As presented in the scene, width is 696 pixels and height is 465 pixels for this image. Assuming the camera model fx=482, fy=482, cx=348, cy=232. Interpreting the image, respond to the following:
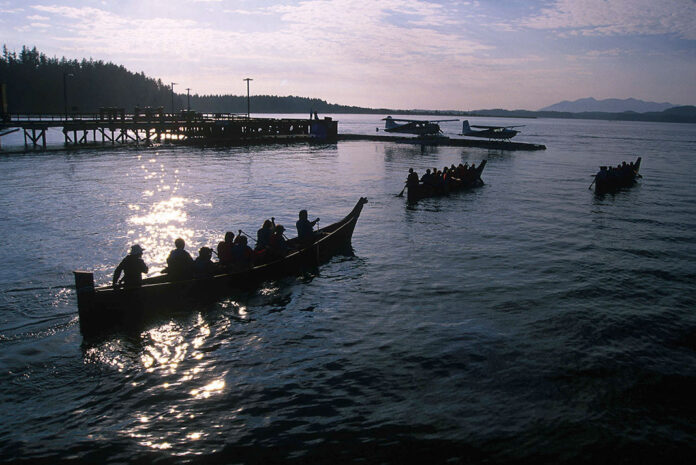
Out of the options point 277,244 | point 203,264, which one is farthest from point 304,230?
point 203,264

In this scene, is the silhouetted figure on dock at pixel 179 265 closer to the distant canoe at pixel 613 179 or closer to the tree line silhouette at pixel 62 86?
the distant canoe at pixel 613 179

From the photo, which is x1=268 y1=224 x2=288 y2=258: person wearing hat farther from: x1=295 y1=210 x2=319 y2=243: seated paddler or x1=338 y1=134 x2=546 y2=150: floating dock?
x1=338 y1=134 x2=546 y2=150: floating dock

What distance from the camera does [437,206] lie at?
1249 inches

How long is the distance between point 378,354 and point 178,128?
7581 centimetres

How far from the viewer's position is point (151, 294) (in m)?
12.7

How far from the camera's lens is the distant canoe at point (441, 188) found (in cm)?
3238

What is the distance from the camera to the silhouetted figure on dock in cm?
1327

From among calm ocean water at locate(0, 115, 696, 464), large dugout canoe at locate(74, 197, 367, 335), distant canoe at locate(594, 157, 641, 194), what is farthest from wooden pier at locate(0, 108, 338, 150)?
large dugout canoe at locate(74, 197, 367, 335)

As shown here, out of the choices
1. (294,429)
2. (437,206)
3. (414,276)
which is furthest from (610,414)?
(437,206)

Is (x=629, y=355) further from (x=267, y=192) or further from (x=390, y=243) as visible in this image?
(x=267, y=192)

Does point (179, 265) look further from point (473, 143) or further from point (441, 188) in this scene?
point (473, 143)

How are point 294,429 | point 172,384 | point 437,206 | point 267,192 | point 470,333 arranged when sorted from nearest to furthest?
point 294,429
point 172,384
point 470,333
point 437,206
point 267,192

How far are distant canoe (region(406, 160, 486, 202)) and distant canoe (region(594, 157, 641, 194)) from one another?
357 inches

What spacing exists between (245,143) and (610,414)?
77.6 meters
